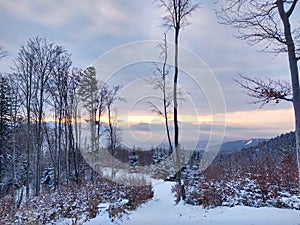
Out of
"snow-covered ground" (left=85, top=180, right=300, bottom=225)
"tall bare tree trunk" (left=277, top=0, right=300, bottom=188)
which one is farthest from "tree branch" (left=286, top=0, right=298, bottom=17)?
"snow-covered ground" (left=85, top=180, right=300, bottom=225)

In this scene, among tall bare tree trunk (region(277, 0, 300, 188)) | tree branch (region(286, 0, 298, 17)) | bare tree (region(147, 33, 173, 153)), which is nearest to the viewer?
tall bare tree trunk (region(277, 0, 300, 188))

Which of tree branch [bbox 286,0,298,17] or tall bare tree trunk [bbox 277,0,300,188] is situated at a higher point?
tree branch [bbox 286,0,298,17]

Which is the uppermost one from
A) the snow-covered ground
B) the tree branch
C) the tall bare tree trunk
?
the tree branch

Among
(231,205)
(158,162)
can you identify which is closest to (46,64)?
(231,205)

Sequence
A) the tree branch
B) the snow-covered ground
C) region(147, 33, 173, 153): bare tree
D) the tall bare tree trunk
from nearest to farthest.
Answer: the tall bare tree trunk → the tree branch → the snow-covered ground → region(147, 33, 173, 153): bare tree

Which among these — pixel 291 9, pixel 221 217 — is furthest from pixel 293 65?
pixel 221 217

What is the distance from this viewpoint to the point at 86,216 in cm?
955

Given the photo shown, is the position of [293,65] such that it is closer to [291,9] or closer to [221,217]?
[291,9]

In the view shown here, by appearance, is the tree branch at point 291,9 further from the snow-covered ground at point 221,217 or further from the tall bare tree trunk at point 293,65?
the snow-covered ground at point 221,217

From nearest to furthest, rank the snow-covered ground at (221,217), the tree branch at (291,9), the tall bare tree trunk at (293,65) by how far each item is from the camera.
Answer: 1. the tall bare tree trunk at (293,65)
2. the tree branch at (291,9)
3. the snow-covered ground at (221,217)

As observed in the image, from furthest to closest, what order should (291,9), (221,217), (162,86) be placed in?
(162,86)
(221,217)
(291,9)

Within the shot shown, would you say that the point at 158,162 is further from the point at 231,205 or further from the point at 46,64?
the point at 231,205

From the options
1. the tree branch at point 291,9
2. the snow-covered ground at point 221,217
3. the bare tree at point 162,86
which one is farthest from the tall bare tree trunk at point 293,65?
the bare tree at point 162,86

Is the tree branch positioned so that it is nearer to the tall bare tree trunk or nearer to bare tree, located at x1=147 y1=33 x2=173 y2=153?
the tall bare tree trunk
